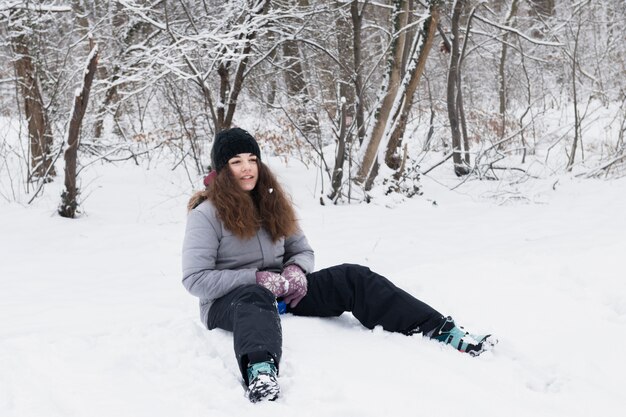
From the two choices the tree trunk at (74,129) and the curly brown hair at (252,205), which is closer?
the curly brown hair at (252,205)

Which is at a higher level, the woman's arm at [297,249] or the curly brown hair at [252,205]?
the curly brown hair at [252,205]

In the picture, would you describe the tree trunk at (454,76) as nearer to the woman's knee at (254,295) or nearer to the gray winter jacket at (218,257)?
the gray winter jacket at (218,257)

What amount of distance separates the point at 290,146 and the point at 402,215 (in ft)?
9.79

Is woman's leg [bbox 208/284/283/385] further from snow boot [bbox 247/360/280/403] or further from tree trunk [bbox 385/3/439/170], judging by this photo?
tree trunk [bbox 385/3/439/170]

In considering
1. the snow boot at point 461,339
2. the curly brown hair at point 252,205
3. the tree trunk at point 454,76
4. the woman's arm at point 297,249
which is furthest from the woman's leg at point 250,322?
the tree trunk at point 454,76

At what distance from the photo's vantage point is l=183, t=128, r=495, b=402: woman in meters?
2.57

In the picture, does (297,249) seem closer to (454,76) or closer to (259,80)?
(259,80)

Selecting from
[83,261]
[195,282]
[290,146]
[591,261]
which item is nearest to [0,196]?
[83,261]

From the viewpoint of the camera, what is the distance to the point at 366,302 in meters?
2.77

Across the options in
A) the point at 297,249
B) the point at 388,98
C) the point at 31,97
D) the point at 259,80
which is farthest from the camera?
the point at 259,80

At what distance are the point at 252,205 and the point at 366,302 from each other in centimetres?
74

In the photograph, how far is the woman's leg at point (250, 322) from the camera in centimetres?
218

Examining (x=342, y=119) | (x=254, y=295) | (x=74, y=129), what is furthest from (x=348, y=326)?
(x=74, y=129)

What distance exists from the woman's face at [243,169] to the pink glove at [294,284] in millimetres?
456
